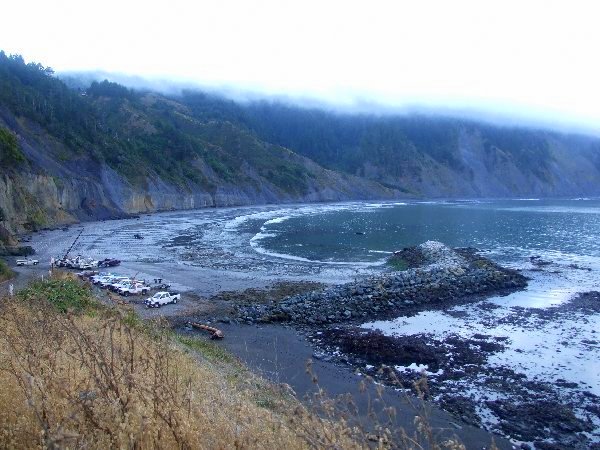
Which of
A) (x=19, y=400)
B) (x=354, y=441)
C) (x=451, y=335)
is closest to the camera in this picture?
(x=354, y=441)

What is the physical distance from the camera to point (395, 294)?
31.7m

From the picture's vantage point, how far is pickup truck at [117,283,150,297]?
100.0ft

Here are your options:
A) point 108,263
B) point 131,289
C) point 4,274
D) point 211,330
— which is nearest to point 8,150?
point 108,263

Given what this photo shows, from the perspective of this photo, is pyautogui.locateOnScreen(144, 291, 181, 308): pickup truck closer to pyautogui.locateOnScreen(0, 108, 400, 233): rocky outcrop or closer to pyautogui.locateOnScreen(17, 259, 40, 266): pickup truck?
pyautogui.locateOnScreen(17, 259, 40, 266): pickup truck

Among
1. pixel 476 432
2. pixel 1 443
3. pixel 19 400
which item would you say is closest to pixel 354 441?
pixel 1 443

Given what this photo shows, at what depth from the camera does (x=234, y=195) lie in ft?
413

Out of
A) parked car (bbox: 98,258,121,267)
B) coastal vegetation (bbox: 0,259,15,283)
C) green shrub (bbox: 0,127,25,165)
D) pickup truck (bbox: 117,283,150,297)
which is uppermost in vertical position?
green shrub (bbox: 0,127,25,165)

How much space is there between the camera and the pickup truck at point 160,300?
2795 centimetres

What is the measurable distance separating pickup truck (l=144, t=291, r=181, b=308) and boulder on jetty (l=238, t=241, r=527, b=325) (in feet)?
13.9

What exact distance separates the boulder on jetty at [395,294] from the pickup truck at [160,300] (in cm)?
425

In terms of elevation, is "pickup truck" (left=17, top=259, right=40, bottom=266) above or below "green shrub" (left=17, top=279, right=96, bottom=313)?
below

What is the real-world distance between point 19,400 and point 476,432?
13142mm

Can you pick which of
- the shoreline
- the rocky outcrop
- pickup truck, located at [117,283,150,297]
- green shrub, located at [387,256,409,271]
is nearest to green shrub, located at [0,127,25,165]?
the rocky outcrop

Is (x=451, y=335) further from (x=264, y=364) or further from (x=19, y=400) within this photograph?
(x=19, y=400)
